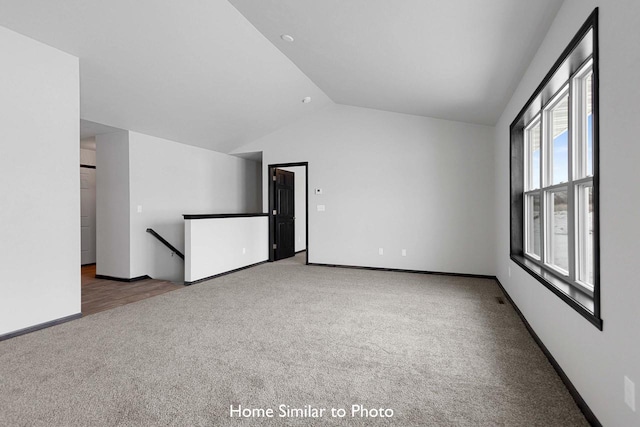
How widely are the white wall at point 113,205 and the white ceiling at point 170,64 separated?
55cm

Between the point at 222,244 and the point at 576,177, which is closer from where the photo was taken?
the point at 576,177

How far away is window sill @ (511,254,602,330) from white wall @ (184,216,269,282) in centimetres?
419

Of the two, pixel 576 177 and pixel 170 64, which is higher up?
pixel 170 64

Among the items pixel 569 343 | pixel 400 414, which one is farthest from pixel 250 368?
pixel 569 343

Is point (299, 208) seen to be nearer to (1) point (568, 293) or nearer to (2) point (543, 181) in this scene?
(2) point (543, 181)

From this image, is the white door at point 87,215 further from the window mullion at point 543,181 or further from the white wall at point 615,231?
the white wall at point 615,231

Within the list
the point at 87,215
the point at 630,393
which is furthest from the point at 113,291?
the point at 630,393

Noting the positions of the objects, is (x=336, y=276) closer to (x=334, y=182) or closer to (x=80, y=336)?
(x=334, y=182)

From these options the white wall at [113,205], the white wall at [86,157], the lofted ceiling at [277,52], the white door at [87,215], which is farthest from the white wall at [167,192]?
the white wall at [86,157]

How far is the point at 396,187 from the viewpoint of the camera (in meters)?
5.84

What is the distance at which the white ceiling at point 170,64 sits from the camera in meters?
2.94

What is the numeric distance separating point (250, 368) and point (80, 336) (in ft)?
5.56

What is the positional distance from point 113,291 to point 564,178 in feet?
17.3

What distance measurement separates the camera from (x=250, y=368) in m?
Result: 2.29
